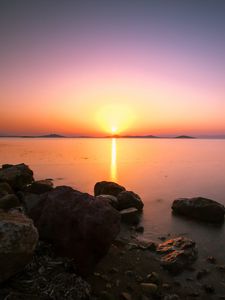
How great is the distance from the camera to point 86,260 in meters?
7.96

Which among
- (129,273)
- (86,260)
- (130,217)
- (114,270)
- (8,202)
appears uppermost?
(86,260)

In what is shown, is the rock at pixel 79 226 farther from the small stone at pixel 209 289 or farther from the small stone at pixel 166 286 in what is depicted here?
the small stone at pixel 209 289

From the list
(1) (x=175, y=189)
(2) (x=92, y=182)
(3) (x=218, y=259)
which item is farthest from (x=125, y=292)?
(2) (x=92, y=182)

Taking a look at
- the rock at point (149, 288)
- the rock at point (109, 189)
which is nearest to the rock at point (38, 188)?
the rock at point (109, 189)

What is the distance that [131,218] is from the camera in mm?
15648

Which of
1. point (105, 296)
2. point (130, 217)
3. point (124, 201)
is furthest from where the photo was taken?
point (124, 201)

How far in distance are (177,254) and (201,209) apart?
21.1 ft

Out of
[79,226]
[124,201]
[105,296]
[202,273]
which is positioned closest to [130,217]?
[124,201]

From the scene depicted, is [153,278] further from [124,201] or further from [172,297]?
[124,201]

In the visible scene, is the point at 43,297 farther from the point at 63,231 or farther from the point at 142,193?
the point at 142,193

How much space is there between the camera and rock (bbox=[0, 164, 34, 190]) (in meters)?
22.4

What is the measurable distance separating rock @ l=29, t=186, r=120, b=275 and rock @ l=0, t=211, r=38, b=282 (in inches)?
58.8

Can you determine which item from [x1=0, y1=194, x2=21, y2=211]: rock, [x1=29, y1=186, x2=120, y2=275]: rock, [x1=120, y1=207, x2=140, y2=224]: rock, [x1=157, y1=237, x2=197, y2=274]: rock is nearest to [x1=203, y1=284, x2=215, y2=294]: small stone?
[x1=157, y1=237, x2=197, y2=274]: rock

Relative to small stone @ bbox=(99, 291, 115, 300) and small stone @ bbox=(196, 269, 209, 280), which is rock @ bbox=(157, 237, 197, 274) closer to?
small stone @ bbox=(196, 269, 209, 280)
